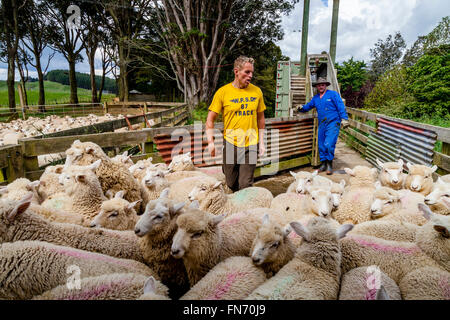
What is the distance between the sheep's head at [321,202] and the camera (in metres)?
2.88

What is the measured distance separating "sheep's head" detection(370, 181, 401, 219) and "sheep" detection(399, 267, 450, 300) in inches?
51.3

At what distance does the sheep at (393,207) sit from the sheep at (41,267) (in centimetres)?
257

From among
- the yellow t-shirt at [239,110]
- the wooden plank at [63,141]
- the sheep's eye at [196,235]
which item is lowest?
the sheep's eye at [196,235]

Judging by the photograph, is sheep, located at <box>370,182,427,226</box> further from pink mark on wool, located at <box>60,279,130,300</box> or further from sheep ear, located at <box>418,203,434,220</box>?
pink mark on wool, located at <box>60,279,130,300</box>

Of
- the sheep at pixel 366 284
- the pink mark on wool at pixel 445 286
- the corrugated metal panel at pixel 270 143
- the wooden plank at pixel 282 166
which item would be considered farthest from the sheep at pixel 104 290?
the wooden plank at pixel 282 166

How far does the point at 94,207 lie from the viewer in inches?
112

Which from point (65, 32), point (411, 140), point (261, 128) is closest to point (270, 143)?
point (261, 128)

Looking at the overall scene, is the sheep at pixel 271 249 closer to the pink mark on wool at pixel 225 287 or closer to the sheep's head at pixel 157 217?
the pink mark on wool at pixel 225 287

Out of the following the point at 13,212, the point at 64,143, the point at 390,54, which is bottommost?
the point at 13,212

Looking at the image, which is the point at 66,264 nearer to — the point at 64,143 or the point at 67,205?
the point at 67,205

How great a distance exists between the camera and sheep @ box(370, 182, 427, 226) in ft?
9.14

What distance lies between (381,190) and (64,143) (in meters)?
4.16

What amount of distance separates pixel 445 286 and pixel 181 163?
153 inches
